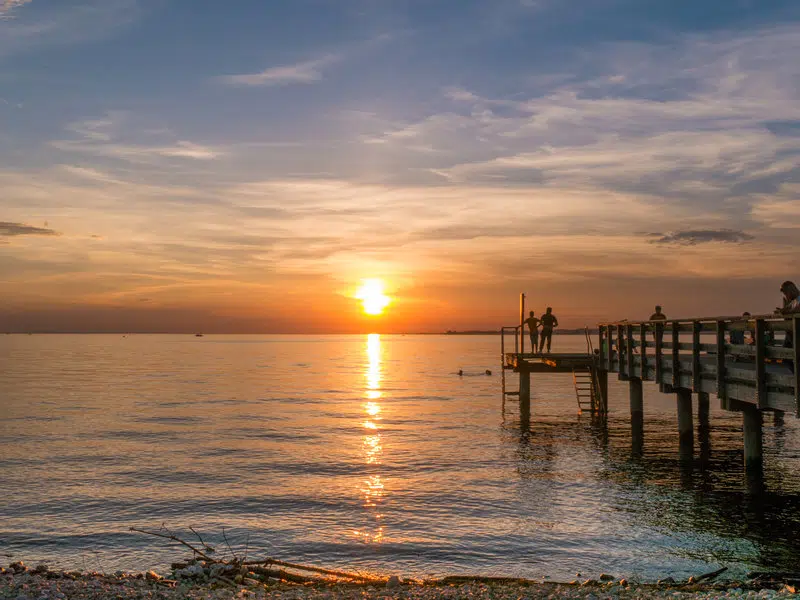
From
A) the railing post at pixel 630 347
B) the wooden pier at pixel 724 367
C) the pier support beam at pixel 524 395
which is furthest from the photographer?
the pier support beam at pixel 524 395

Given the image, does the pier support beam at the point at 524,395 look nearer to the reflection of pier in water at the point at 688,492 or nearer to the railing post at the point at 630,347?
the reflection of pier in water at the point at 688,492

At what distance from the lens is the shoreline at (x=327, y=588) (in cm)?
862

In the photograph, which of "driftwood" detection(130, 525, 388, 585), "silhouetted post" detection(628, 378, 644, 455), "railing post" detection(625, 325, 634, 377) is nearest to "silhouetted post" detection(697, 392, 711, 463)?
"silhouetted post" detection(628, 378, 644, 455)

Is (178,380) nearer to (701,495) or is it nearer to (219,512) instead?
(219,512)

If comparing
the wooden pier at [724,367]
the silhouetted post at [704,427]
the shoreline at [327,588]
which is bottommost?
the silhouetted post at [704,427]

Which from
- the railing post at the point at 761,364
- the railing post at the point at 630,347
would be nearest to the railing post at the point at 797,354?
the railing post at the point at 761,364

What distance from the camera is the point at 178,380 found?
2432 inches

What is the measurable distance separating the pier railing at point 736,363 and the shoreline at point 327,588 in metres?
5.10

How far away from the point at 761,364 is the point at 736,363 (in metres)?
3.45

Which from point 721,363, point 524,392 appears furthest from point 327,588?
point 524,392

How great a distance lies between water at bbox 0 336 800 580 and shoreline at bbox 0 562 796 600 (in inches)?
59.0

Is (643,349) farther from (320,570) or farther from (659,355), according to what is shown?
(320,570)

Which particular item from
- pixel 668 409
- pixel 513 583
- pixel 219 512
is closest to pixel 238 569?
pixel 513 583

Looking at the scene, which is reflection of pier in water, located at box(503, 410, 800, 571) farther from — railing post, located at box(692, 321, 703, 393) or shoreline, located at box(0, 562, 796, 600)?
shoreline, located at box(0, 562, 796, 600)
